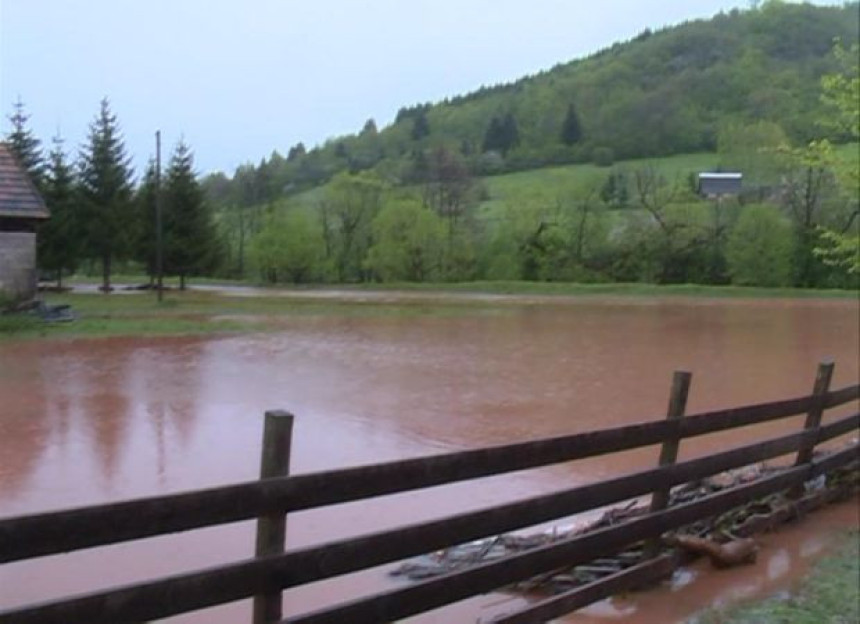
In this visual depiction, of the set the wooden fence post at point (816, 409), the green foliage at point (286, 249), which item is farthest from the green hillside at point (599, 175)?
the wooden fence post at point (816, 409)

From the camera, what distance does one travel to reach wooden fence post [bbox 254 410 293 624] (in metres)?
3.12

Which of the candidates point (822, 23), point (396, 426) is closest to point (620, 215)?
point (822, 23)

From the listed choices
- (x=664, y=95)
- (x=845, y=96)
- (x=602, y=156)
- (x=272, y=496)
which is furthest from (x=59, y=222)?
(x=664, y=95)

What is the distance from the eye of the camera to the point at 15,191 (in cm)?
390

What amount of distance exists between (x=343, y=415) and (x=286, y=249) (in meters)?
5.42

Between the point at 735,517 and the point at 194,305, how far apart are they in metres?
3.87

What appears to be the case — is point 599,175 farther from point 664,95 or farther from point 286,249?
point 286,249

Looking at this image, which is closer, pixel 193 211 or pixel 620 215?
pixel 193 211

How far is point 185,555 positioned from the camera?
552 cm

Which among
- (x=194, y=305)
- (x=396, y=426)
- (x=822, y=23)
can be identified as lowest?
(x=396, y=426)

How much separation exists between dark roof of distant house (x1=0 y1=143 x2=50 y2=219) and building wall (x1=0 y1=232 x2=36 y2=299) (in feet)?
0.32

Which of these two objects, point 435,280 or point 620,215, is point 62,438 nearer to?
point 435,280

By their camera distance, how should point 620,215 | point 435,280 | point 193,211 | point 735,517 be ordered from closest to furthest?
point 193,211, point 735,517, point 435,280, point 620,215

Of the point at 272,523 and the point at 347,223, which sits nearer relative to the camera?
the point at 272,523
